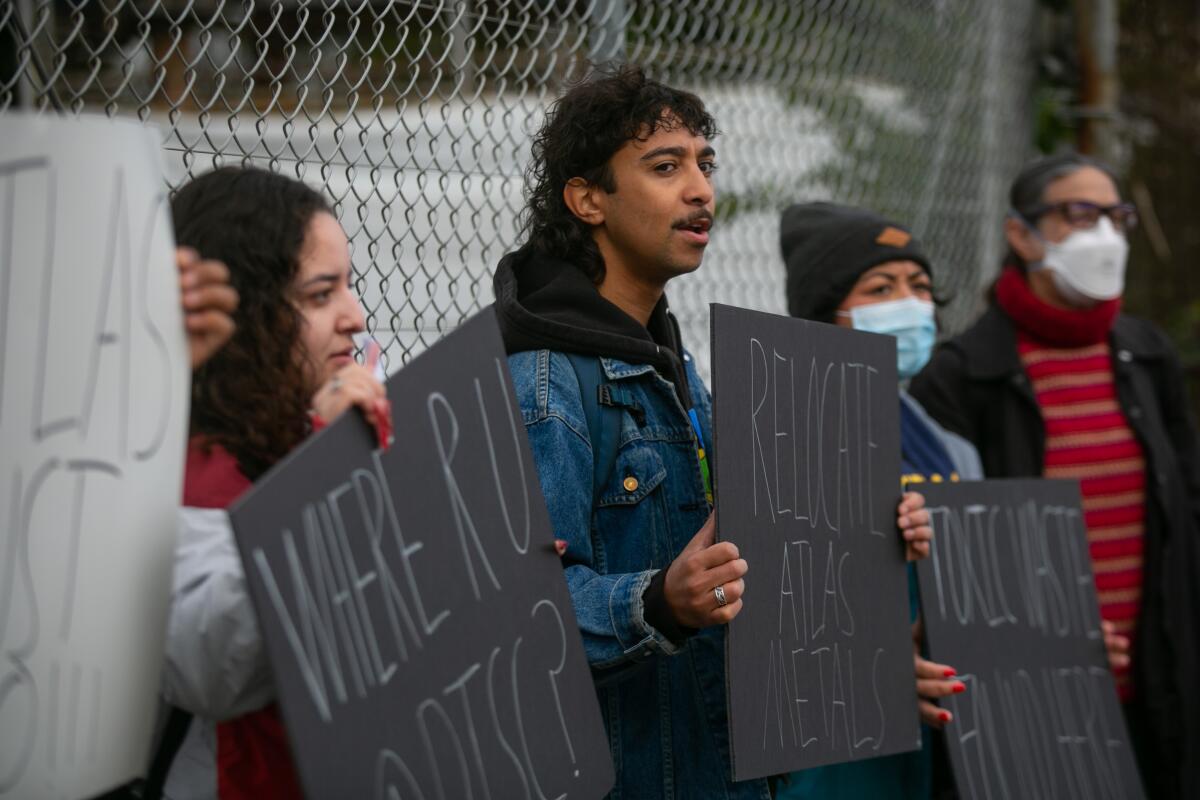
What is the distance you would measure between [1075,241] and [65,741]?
342 centimetres

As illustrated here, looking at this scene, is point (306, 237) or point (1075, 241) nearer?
point (306, 237)

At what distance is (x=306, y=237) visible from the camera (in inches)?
75.0

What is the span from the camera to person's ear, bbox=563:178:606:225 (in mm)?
2600

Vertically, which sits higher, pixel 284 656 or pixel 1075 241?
A: pixel 1075 241

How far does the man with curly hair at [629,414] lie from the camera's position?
232cm

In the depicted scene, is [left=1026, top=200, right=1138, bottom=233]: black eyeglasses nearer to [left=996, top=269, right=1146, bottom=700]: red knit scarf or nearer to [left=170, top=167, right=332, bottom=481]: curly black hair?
[left=996, top=269, right=1146, bottom=700]: red knit scarf

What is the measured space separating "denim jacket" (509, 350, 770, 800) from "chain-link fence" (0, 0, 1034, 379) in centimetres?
54

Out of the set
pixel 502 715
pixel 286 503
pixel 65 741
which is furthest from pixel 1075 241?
pixel 65 741

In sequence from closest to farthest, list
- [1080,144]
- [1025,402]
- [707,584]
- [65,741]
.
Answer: [65,741] → [707,584] → [1025,402] → [1080,144]

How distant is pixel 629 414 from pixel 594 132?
0.54 metres

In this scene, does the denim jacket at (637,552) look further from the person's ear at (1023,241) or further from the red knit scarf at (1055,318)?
the person's ear at (1023,241)

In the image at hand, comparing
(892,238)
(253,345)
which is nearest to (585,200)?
(253,345)

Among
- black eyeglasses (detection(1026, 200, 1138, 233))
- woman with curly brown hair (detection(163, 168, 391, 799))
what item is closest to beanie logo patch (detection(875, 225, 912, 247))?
black eyeglasses (detection(1026, 200, 1138, 233))

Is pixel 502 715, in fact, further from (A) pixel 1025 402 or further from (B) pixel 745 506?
(A) pixel 1025 402
